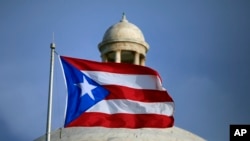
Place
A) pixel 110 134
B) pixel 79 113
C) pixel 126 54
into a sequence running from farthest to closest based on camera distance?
pixel 126 54
pixel 110 134
pixel 79 113

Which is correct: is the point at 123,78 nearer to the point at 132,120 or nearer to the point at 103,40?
the point at 132,120

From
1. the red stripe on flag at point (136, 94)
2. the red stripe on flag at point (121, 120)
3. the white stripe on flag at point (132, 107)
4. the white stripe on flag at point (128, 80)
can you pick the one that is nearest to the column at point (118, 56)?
the white stripe on flag at point (128, 80)

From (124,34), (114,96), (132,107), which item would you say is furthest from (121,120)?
(124,34)

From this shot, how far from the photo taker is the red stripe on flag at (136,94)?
27.2 meters

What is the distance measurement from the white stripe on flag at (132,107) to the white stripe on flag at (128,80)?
70 cm

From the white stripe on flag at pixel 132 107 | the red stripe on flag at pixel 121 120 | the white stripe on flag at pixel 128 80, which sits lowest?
the red stripe on flag at pixel 121 120

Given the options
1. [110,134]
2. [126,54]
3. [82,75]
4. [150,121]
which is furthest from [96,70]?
[126,54]

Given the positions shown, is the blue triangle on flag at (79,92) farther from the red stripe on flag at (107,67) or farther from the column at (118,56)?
the column at (118,56)

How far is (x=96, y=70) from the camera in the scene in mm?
27375

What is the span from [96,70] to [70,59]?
49.9 inches

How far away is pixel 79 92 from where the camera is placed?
26438 mm

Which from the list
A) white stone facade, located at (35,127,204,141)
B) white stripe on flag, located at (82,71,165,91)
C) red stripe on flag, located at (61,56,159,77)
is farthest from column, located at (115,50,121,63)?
white stripe on flag, located at (82,71,165,91)

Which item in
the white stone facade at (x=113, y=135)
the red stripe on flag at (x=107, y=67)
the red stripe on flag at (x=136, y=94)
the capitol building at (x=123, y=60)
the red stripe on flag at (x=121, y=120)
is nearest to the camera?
the red stripe on flag at (x=121, y=120)

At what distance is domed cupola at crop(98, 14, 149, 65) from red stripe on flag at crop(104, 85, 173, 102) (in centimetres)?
2439
